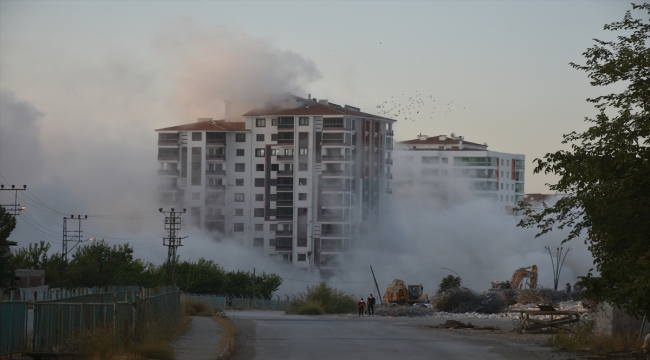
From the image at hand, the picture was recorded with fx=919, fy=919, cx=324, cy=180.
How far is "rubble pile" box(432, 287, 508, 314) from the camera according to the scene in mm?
64438

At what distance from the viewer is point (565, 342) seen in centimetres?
2706

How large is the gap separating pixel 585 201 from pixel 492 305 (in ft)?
146

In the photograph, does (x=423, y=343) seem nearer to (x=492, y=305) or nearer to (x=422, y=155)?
(x=492, y=305)

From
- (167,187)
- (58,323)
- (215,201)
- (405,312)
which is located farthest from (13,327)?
(167,187)

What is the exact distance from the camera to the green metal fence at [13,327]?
19984 millimetres

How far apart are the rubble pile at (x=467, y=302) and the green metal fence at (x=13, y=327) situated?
47266 mm

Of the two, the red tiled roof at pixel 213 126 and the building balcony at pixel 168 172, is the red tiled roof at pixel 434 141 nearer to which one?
the red tiled roof at pixel 213 126

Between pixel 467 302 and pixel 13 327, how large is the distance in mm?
49401

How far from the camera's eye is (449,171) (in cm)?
17662

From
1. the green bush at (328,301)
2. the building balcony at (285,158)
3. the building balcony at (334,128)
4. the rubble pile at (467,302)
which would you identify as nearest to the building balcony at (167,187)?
the building balcony at (285,158)

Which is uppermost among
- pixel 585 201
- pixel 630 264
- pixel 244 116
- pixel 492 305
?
pixel 244 116

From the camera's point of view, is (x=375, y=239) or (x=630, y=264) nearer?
(x=630, y=264)

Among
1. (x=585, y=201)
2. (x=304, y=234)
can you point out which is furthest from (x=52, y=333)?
(x=304, y=234)

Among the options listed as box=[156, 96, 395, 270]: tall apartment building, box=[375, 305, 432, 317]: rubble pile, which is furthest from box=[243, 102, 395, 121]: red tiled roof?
box=[375, 305, 432, 317]: rubble pile
